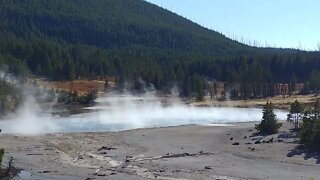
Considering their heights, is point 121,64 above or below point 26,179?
above

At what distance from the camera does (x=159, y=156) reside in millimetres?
45406

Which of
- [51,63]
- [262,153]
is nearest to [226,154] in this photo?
[262,153]

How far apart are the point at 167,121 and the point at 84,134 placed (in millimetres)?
23766

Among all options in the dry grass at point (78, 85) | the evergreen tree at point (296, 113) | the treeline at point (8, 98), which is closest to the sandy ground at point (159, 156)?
the evergreen tree at point (296, 113)

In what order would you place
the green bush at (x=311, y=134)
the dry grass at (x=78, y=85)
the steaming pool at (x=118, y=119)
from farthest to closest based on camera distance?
the dry grass at (x=78, y=85) → the steaming pool at (x=118, y=119) → the green bush at (x=311, y=134)

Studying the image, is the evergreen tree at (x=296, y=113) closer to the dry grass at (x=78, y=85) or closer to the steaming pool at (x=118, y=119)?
the steaming pool at (x=118, y=119)

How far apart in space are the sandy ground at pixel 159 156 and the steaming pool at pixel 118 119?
415 inches

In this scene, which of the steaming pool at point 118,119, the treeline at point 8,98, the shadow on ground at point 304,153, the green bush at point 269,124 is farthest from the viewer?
the treeline at point 8,98

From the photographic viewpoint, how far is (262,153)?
150ft

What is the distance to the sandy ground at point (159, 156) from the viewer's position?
3841 centimetres


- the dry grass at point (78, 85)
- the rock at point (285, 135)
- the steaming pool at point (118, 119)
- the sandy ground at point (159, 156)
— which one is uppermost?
the dry grass at point (78, 85)

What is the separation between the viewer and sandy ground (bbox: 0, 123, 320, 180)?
1512 inches

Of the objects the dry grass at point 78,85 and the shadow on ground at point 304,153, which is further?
the dry grass at point 78,85

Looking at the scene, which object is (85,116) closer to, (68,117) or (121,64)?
(68,117)
